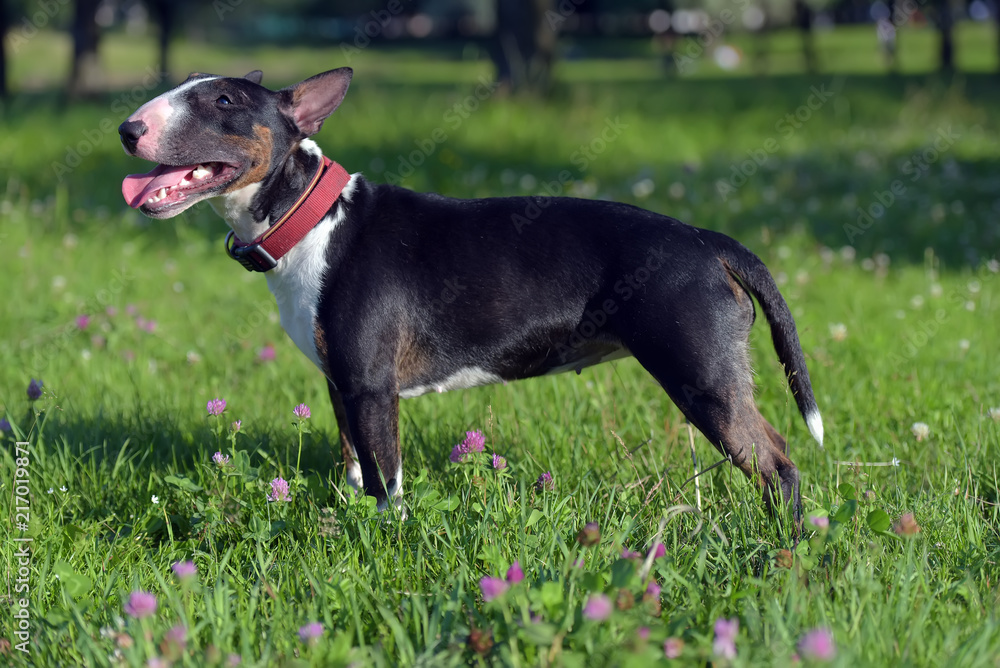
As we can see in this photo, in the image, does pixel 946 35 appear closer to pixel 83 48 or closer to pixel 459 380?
pixel 83 48

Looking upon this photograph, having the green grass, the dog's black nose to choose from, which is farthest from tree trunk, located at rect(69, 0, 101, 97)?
the dog's black nose

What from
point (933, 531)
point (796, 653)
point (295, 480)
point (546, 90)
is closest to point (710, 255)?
point (933, 531)

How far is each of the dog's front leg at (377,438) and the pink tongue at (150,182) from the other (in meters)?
0.92

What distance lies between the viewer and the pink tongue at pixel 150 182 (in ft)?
9.70

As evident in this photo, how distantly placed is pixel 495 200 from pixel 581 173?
575cm

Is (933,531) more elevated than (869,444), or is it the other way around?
(933,531)

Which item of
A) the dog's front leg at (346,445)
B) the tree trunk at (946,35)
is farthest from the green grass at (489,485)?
the tree trunk at (946,35)

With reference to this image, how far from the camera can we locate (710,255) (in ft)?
9.61

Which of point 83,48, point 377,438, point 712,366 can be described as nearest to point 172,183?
point 377,438

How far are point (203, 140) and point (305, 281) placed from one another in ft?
1.85

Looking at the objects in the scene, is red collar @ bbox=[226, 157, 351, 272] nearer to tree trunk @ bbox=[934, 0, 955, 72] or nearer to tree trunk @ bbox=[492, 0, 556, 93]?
tree trunk @ bbox=[492, 0, 556, 93]

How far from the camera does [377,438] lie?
2.97m

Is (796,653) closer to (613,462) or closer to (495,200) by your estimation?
(613,462)

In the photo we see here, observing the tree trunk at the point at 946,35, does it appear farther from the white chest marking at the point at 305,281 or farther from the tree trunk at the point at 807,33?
the white chest marking at the point at 305,281
